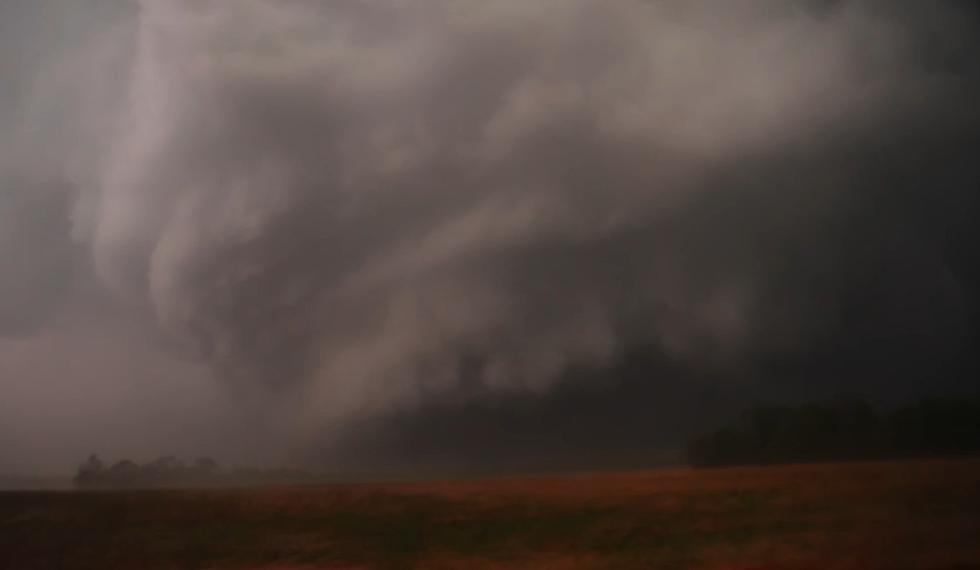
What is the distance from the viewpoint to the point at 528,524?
387cm

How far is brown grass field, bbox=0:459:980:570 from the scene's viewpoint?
3801mm

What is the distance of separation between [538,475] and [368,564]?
3.10 feet

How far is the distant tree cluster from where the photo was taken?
422 centimetres

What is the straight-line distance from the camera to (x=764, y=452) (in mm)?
4203

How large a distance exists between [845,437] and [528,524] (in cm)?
178

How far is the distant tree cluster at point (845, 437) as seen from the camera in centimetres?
422

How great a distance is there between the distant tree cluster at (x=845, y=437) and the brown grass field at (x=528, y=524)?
13 cm

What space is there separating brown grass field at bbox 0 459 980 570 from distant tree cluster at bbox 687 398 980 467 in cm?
13

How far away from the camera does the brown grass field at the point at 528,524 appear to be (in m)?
3.80

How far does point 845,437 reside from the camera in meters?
4.27

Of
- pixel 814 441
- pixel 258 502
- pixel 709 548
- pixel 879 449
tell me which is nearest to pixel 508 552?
pixel 709 548

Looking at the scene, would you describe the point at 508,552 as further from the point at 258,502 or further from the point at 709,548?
the point at 258,502

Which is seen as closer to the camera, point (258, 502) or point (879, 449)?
point (258, 502)

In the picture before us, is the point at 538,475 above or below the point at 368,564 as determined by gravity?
above
